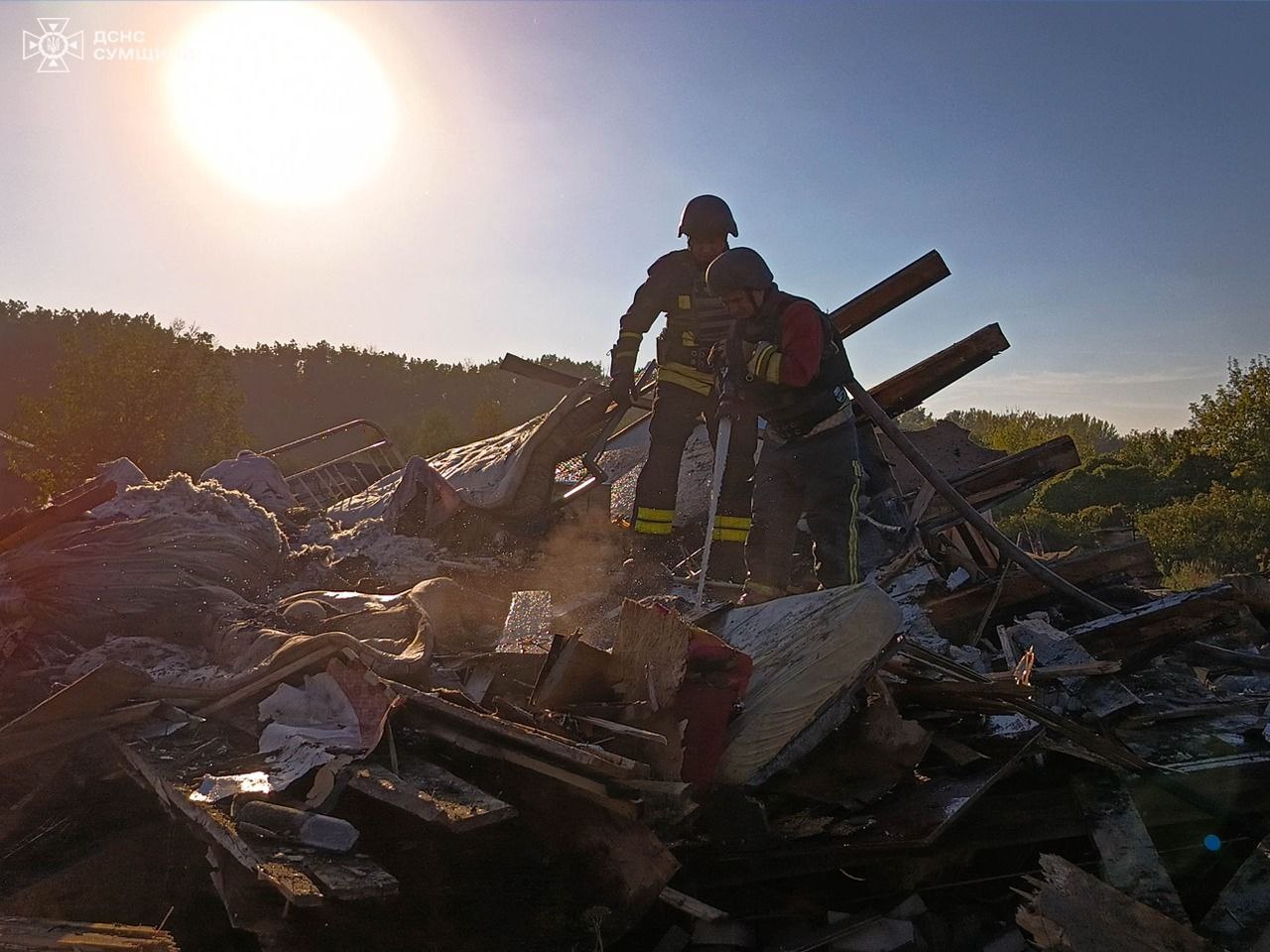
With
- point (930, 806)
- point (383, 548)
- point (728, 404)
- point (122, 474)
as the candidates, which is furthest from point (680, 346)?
point (122, 474)

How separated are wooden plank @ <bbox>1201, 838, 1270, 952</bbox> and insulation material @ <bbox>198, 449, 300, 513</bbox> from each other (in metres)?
7.01

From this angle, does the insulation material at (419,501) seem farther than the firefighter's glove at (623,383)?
Yes

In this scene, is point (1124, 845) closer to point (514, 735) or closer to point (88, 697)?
point (514, 735)

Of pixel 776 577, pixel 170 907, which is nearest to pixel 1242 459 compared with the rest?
pixel 776 577

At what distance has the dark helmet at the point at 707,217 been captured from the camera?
5242 millimetres

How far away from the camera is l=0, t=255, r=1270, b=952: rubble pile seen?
2.27 m

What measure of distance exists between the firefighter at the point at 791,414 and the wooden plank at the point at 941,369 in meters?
1.67

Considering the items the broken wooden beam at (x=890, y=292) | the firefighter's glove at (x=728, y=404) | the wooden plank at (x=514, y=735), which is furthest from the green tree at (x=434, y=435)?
the wooden plank at (x=514, y=735)

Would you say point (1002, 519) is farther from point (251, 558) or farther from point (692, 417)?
point (251, 558)

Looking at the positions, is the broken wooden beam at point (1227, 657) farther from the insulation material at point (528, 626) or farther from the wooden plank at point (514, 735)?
the wooden plank at point (514, 735)

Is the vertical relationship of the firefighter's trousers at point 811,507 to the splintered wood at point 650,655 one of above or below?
above

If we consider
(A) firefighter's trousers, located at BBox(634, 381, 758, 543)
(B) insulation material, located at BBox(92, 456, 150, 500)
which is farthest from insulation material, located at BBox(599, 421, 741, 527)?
(B) insulation material, located at BBox(92, 456, 150, 500)

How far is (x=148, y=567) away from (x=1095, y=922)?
5003 millimetres

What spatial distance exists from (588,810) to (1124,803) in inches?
71.1
